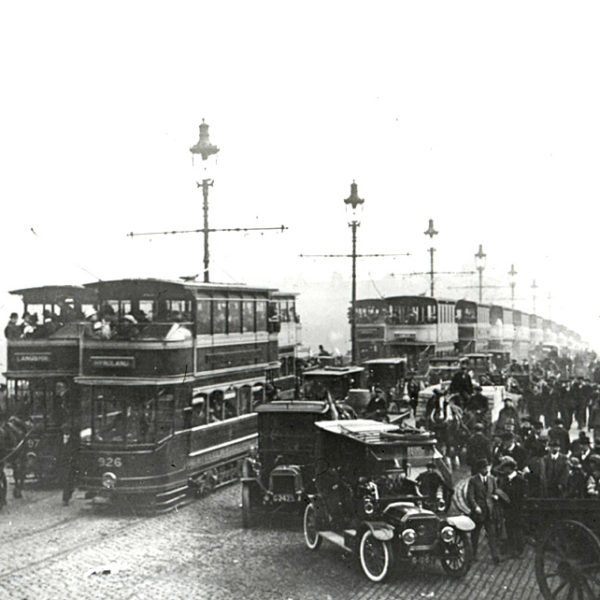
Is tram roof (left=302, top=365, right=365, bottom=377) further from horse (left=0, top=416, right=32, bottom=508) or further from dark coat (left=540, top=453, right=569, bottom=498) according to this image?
dark coat (left=540, top=453, right=569, bottom=498)

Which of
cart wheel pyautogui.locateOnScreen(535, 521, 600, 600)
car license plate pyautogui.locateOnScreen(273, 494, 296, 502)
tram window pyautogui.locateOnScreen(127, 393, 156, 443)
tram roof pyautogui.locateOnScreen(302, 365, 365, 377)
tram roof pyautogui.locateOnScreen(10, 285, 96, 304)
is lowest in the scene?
car license plate pyautogui.locateOnScreen(273, 494, 296, 502)

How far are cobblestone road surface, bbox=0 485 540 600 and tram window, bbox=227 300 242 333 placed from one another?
4.50 m

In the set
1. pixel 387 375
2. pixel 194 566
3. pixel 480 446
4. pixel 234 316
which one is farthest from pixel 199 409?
pixel 387 375

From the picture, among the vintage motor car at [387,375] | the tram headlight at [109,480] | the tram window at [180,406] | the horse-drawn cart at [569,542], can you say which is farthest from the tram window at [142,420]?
the vintage motor car at [387,375]

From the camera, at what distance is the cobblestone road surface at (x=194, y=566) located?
398 inches

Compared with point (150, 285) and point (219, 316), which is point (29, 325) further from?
point (219, 316)

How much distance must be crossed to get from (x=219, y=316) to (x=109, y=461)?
3.93 m

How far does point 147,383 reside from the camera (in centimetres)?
1474

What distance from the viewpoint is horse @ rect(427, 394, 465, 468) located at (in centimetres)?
1841

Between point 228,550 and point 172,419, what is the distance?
3663 mm

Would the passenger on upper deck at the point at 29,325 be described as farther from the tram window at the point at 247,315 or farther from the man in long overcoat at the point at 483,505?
the man in long overcoat at the point at 483,505

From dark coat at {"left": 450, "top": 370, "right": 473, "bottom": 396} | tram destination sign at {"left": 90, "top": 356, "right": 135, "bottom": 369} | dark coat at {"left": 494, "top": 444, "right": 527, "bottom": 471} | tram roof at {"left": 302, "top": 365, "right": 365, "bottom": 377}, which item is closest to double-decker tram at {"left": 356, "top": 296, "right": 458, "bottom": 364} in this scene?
dark coat at {"left": 450, "top": 370, "right": 473, "bottom": 396}

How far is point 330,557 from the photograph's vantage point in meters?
11.8

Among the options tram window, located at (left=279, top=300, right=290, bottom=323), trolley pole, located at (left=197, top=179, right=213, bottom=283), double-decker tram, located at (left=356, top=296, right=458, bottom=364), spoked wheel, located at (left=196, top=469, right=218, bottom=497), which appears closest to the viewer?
spoked wheel, located at (left=196, top=469, right=218, bottom=497)
